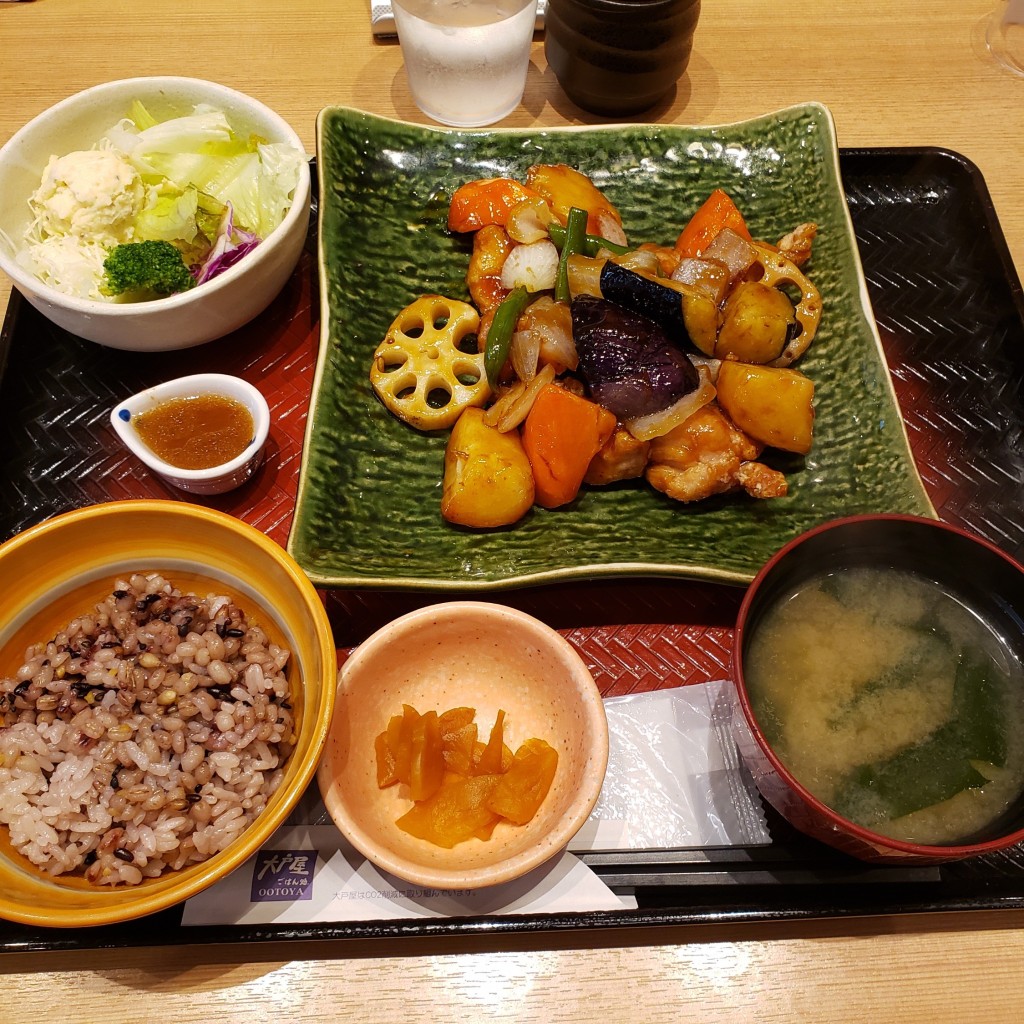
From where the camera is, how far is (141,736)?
1.69 m

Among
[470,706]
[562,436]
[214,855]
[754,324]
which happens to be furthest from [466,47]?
[214,855]

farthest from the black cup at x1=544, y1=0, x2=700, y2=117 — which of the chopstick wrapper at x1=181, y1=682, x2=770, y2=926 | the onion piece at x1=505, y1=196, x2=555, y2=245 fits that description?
the chopstick wrapper at x1=181, y1=682, x2=770, y2=926

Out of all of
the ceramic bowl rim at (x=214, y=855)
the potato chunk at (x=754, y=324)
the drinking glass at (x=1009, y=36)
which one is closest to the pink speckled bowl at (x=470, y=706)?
the ceramic bowl rim at (x=214, y=855)

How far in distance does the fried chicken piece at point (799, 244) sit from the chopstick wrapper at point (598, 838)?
5.03 ft

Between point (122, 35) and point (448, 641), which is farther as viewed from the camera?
point (122, 35)

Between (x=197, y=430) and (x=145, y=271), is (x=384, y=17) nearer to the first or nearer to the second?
(x=145, y=271)

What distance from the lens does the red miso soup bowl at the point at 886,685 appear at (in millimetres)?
1640

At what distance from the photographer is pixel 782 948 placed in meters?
1.84

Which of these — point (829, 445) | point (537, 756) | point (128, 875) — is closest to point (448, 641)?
point (537, 756)

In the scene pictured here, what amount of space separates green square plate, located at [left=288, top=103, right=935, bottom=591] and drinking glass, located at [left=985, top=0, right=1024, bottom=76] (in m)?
1.45

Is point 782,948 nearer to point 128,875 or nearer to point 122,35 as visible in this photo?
point 128,875

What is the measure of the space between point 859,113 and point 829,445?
1.86 metres

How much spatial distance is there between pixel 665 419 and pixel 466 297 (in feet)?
2.95

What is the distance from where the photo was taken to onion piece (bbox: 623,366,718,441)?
229 centimetres
